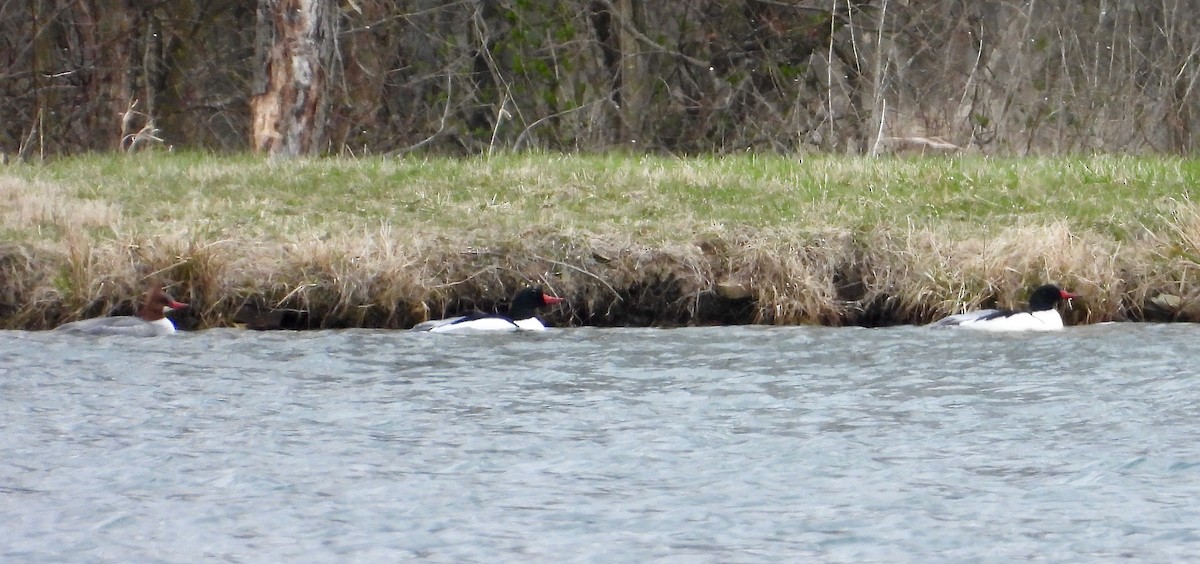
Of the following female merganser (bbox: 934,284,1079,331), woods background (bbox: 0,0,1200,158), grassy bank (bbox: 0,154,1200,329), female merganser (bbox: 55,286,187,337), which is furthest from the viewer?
woods background (bbox: 0,0,1200,158)

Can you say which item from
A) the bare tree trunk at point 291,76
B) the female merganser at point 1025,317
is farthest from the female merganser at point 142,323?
the bare tree trunk at point 291,76

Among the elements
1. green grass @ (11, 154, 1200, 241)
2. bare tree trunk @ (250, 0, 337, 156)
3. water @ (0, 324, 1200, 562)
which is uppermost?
bare tree trunk @ (250, 0, 337, 156)

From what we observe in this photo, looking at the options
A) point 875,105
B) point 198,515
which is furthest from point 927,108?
point 198,515

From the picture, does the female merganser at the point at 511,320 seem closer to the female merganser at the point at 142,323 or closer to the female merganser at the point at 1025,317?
the female merganser at the point at 142,323

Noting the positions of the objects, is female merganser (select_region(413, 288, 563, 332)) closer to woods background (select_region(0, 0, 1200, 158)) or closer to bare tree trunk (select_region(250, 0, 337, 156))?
bare tree trunk (select_region(250, 0, 337, 156))

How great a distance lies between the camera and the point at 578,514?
611 centimetres

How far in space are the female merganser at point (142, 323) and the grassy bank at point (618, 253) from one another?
1.41 ft

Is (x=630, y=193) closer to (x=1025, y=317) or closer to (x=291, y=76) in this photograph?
(x=1025, y=317)

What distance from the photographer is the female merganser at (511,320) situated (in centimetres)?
1096

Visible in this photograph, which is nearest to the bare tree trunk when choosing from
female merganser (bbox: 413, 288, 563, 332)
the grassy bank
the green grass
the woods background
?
the green grass

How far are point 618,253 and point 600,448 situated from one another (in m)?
4.85

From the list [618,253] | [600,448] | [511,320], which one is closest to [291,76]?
[618,253]

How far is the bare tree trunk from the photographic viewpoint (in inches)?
667

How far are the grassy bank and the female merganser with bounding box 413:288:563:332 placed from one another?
17.5 inches
